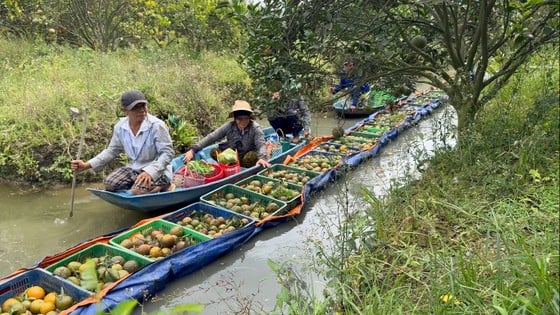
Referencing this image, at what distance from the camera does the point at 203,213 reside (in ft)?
15.5

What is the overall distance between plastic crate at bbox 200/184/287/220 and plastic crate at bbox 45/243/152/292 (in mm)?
1207

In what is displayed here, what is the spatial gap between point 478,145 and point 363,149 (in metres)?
2.93

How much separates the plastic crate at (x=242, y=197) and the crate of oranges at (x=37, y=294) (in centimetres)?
176

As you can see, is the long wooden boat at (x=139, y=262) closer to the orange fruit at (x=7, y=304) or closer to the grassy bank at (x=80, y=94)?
the orange fruit at (x=7, y=304)

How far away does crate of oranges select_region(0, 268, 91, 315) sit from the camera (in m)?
3.03

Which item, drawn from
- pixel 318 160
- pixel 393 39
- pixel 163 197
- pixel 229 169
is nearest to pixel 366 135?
pixel 318 160

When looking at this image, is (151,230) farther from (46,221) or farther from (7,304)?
(46,221)

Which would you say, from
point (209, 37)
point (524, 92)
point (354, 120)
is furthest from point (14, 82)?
point (524, 92)

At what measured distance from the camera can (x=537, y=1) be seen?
2418 mm

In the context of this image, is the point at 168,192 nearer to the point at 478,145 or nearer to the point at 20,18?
the point at 478,145

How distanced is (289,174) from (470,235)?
3016mm

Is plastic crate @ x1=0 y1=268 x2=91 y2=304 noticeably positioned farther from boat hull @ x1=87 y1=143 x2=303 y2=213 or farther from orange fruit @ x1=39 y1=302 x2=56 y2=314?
boat hull @ x1=87 y1=143 x2=303 y2=213

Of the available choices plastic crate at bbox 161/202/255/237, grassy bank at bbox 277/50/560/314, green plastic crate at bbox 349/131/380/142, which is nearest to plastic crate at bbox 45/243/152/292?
plastic crate at bbox 161/202/255/237

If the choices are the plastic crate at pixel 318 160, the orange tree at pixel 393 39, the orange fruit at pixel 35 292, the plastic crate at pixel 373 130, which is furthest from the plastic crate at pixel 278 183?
the plastic crate at pixel 373 130
